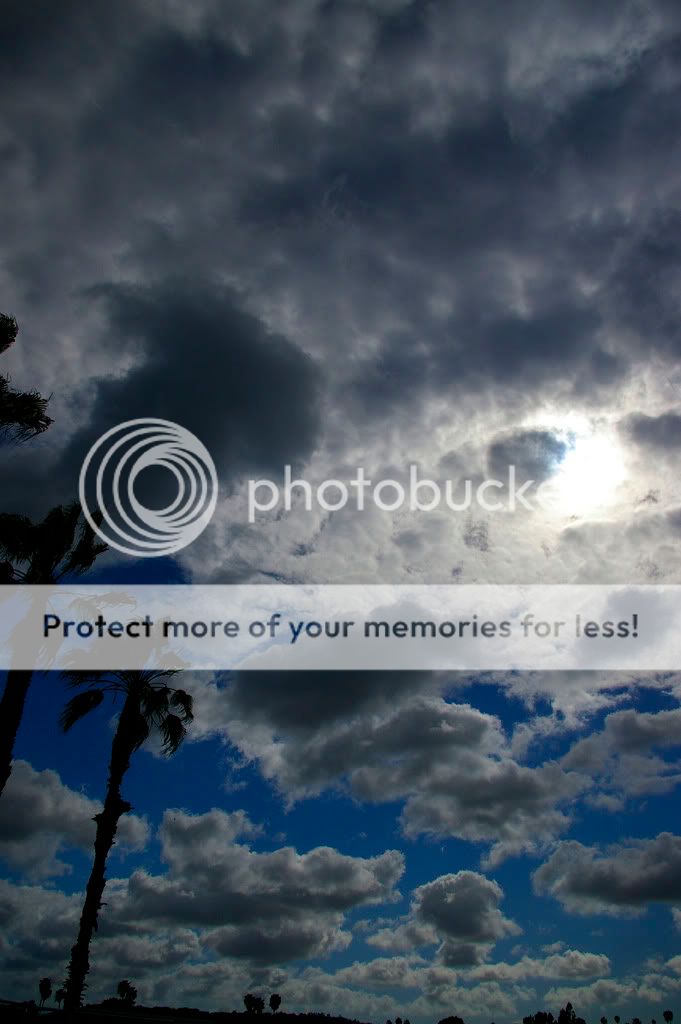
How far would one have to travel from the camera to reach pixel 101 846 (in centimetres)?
2225

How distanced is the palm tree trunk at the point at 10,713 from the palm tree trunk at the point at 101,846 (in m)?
5.87

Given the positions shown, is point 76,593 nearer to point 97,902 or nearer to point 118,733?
point 118,733

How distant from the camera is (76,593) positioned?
67.9 ft

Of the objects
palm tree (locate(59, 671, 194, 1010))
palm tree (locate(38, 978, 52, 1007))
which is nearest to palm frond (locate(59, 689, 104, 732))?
palm tree (locate(59, 671, 194, 1010))

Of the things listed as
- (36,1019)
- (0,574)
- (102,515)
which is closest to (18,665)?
(0,574)

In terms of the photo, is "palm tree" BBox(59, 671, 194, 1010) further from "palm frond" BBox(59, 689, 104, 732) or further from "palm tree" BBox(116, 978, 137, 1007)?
"palm tree" BBox(116, 978, 137, 1007)

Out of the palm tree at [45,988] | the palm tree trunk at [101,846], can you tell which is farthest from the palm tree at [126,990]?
the palm tree trunk at [101,846]

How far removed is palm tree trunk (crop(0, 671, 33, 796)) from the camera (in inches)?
689

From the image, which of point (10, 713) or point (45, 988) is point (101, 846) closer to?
point (10, 713)

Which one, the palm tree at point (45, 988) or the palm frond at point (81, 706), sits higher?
the palm frond at point (81, 706)

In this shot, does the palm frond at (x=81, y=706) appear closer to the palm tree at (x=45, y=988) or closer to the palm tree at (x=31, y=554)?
the palm tree at (x=31, y=554)

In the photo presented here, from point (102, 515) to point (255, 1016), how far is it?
18363mm

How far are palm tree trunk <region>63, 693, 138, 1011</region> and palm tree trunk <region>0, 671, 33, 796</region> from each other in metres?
5.87

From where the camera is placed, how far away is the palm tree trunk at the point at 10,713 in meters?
17.5
